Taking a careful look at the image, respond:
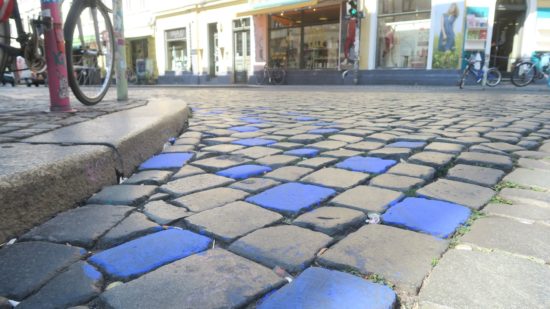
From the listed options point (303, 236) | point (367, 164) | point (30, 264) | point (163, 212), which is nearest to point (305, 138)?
point (367, 164)

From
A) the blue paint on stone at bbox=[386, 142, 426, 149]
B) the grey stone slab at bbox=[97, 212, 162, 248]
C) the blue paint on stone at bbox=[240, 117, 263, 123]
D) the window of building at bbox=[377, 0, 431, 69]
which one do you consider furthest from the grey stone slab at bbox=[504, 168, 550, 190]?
the window of building at bbox=[377, 0, 431, 69]

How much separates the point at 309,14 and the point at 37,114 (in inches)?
584

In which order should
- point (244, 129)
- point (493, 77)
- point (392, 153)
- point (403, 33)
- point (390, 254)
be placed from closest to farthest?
point (390, 254), point (392, 153), point (244, 129), point (493, 77), point (403, 33)

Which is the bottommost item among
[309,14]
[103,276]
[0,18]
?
[103,276]

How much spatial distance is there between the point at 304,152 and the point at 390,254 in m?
1.59

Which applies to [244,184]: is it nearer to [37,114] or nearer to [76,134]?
[76,134]

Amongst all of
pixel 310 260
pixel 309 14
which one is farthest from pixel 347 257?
pixel 309 14

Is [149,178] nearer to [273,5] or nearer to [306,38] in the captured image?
[273,5]

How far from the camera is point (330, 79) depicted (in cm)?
1630

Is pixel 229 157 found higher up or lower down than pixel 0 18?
lower down

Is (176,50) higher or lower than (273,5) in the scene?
lower

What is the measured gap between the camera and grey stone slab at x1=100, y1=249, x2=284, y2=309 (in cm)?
108

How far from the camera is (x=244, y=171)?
2.38 metres

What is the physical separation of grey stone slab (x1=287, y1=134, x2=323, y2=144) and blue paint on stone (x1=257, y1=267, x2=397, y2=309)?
2.17 meters
